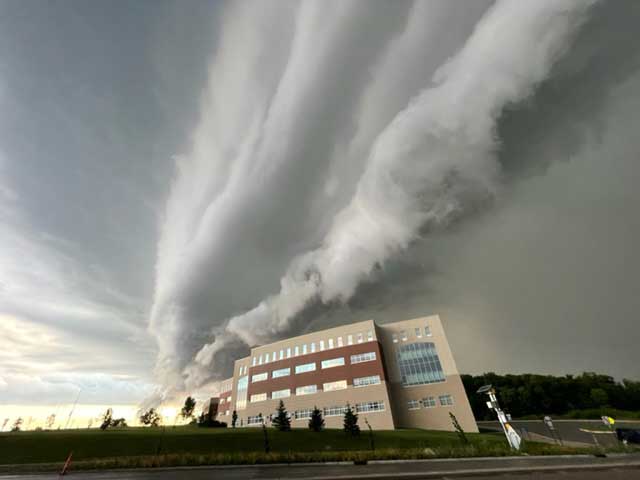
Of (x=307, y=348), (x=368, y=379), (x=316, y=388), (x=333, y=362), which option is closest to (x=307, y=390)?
(x=316, y=388)

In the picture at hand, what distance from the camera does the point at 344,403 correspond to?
186ft

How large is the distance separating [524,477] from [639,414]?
92880mm

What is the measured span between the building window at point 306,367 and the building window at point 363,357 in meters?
9.96

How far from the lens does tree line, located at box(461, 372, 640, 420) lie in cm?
9150

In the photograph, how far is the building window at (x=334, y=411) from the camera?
56.4m

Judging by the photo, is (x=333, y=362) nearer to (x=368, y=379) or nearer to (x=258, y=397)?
(x=368, y=379)

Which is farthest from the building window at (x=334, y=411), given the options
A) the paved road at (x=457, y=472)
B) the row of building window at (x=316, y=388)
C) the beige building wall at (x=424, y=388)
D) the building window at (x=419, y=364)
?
the paved road at (x=457, y=472)

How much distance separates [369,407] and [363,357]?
911 cm

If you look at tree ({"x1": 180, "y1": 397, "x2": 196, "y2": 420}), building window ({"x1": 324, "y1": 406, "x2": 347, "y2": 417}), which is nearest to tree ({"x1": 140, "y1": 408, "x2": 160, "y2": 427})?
tree ({"x1": 180, "y1": 397, "x2": 196, "y2": 420})

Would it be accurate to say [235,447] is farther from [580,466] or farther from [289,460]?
[580,466]

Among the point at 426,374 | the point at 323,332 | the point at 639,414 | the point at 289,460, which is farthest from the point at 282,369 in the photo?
the point at 639,414

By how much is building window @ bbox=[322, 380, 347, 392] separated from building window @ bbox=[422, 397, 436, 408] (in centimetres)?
Result: 1541

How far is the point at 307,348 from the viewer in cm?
6781

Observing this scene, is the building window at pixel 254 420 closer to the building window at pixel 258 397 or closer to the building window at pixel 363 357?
the building window at pixel 258 397
